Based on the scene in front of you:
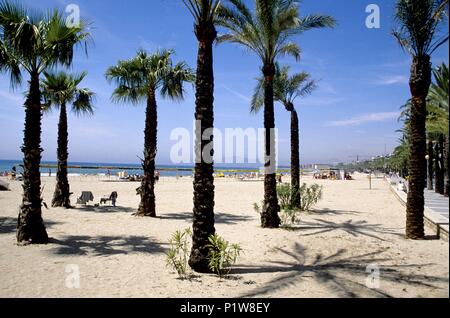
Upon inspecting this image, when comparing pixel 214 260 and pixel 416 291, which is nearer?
pixel 416 291

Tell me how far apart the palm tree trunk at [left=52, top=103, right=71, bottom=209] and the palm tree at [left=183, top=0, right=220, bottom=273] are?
11373 mm

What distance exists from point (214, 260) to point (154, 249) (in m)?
2.70

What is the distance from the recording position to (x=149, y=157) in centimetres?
1373

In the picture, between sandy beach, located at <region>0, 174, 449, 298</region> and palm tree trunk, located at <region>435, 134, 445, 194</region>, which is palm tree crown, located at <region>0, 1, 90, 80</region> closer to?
sandy beach, located at <region>0, 174, 449, 298</region>

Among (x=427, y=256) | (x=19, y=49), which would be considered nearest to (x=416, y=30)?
(x=427, y=256)

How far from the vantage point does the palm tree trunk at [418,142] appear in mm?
9164

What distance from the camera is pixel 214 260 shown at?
20.9ft

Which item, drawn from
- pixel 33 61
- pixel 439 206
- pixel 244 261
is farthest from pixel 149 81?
pixel 439 206

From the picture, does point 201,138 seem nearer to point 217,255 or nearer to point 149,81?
point 217,255

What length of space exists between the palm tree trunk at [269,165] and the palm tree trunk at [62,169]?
398 inches

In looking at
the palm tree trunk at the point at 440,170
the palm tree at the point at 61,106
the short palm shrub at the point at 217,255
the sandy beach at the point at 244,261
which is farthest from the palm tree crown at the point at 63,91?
the palm tree trunk at the point at 440,170

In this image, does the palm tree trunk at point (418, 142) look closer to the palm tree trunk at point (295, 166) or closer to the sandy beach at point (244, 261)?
the sandy beach at point (244, 261)
